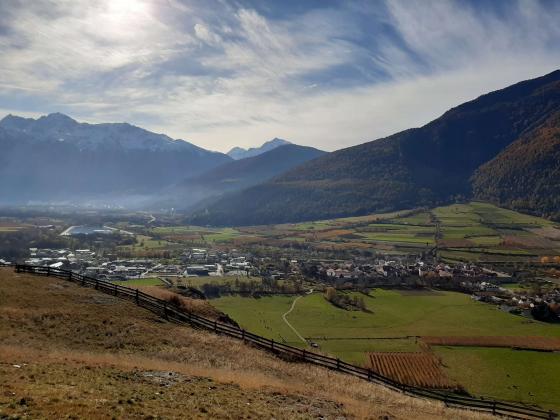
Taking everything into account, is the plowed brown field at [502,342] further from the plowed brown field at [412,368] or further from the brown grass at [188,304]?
the brown grass at [188,304]

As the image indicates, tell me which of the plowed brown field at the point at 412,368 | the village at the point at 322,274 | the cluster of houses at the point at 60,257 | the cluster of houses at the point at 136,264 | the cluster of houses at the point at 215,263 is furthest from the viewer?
the cluster of houses at the point at 215,263

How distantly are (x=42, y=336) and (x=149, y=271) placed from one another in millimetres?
97870

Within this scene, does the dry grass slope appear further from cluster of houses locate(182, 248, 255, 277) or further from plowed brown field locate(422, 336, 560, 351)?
cluster of houses locate(182, 248, 255, 277)

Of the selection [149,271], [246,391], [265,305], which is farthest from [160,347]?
[149,271]

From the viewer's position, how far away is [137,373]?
25.8 metres

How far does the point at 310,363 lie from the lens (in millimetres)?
37094

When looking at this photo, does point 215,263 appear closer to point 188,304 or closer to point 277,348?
point 188,304

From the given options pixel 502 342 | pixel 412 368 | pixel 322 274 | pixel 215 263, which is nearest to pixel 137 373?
pixel 412 368

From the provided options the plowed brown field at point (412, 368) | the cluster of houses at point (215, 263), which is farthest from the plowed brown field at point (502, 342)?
the cluster of houses at point (215, 263)

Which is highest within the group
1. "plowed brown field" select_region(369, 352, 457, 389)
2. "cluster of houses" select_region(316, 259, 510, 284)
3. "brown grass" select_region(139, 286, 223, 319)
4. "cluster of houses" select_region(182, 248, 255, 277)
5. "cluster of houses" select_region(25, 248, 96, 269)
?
"brown grass" select_region(139, 286, 223, 319)

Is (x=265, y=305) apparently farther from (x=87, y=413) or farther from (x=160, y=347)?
(x=87, y=413)

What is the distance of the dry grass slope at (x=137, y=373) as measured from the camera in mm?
19406

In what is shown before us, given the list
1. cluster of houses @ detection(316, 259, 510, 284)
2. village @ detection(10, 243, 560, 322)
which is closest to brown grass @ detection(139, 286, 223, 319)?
village @ detection(10, 243, 560, 322)

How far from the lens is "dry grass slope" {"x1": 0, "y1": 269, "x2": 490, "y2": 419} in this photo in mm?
19406
